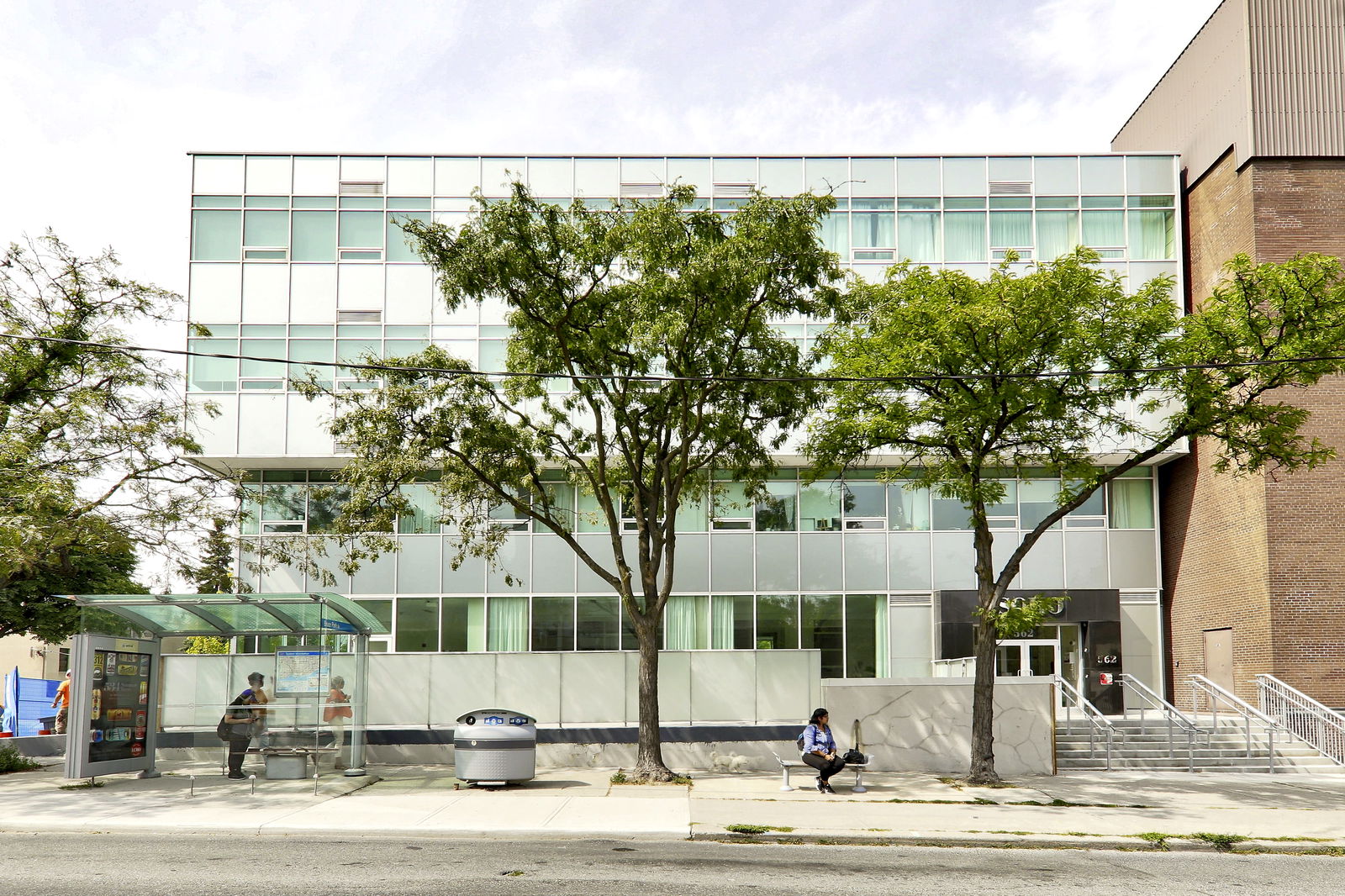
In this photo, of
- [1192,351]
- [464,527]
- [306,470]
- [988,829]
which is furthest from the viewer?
[306,470]

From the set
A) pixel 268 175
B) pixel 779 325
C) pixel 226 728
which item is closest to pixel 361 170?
pixel 268 175

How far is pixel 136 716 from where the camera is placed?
57.3ft

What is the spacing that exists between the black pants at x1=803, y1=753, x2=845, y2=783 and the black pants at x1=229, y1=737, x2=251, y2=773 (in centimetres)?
892

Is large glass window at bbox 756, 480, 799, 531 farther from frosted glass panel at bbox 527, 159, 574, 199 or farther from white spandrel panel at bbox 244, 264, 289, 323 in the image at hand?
white spandrel panel at bbox 244, 264, 289, 323

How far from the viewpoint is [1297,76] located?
25.7m

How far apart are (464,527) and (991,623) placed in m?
9.10

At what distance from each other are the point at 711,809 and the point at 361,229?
1889 cm

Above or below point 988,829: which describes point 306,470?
above

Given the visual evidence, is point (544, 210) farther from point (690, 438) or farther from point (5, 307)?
point (5, 307)

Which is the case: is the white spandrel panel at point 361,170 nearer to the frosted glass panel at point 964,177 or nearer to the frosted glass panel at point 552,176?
the frosted glass panel at point 552,176

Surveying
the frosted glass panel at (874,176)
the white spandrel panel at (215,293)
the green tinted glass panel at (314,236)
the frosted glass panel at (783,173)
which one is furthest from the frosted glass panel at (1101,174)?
the white spandrel panel at (215,293)

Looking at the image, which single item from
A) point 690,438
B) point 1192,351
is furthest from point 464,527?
point 1192,351

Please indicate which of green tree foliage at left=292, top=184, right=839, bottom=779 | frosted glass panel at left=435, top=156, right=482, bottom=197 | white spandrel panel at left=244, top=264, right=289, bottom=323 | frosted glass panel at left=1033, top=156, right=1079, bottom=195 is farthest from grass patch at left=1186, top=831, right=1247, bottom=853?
white spandrel panel at left=244, top=264, right=289, bottom=323

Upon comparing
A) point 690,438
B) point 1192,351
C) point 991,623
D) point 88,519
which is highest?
point 1192,351
